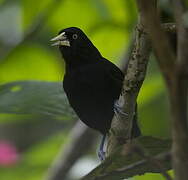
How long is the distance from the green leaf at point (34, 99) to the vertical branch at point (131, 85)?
0.40 metres

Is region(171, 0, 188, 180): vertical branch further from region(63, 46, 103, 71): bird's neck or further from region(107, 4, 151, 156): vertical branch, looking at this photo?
region(63, 46, 103, 71): bird's neck

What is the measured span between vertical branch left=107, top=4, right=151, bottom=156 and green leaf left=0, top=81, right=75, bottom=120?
396 millimetres

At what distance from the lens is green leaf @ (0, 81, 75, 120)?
1947 millimetres

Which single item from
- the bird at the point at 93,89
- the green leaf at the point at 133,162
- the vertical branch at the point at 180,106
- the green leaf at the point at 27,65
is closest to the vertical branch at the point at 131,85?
the green leaf at the point at 133,162

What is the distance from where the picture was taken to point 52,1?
3102 millimetres

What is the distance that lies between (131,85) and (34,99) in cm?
62

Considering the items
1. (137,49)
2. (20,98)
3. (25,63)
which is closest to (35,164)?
(25,63)

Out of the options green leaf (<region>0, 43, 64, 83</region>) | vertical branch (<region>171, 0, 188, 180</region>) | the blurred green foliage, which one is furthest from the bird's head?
vertical branch (<region>171, 0, 188, 180</region>)

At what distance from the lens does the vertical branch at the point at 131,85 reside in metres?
1.31

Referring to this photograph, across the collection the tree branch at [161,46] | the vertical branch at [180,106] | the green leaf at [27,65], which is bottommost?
the green leaf at [27,65]

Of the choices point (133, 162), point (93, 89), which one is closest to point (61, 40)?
point (93, 89)

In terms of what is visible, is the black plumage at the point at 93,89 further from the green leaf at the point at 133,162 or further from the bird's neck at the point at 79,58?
the green leaf at the point at 133,162

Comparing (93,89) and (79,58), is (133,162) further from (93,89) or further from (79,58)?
(79,58)

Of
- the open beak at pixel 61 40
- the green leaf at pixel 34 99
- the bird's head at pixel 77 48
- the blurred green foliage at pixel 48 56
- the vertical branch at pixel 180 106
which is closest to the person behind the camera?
the vertical branch at pixel 180 106
